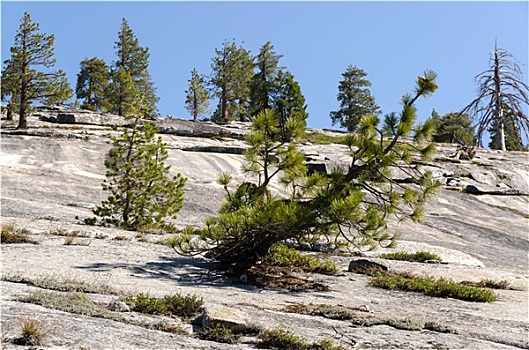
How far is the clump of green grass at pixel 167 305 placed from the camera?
7.16 m

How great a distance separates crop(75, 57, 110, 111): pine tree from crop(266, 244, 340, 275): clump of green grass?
221 feet

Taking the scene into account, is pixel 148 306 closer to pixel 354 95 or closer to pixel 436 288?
pixel 436 288

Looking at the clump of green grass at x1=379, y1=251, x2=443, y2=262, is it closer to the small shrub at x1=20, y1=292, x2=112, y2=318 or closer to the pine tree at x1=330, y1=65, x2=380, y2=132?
the small shrub at x1=20, y1=292, x2=112, y2=318

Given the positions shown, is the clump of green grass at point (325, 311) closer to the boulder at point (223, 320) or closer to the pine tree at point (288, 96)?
the boulder at point (223, 320)

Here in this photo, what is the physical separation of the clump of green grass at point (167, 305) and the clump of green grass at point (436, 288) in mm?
5599

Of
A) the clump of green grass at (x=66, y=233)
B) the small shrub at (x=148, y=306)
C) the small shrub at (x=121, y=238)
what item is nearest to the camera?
the small shrub at (x=148, y=306)

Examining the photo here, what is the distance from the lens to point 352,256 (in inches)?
640

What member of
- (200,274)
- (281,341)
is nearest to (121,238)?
(200,274)

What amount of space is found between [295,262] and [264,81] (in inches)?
2005

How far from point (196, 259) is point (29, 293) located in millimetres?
6275

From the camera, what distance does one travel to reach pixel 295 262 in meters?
13.2

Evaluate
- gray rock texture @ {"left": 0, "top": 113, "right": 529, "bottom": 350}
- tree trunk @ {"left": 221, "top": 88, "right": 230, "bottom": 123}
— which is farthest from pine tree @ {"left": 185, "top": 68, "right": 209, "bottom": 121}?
gray rock texture @ {"left": 0, "top": 113, "right": 529, "bottom": 350}

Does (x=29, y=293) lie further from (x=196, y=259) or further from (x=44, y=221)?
(x=44, y=221)

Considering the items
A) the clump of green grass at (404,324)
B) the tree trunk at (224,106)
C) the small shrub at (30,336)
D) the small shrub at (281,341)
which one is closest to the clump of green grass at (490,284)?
the clump of green grass at (404,324)
